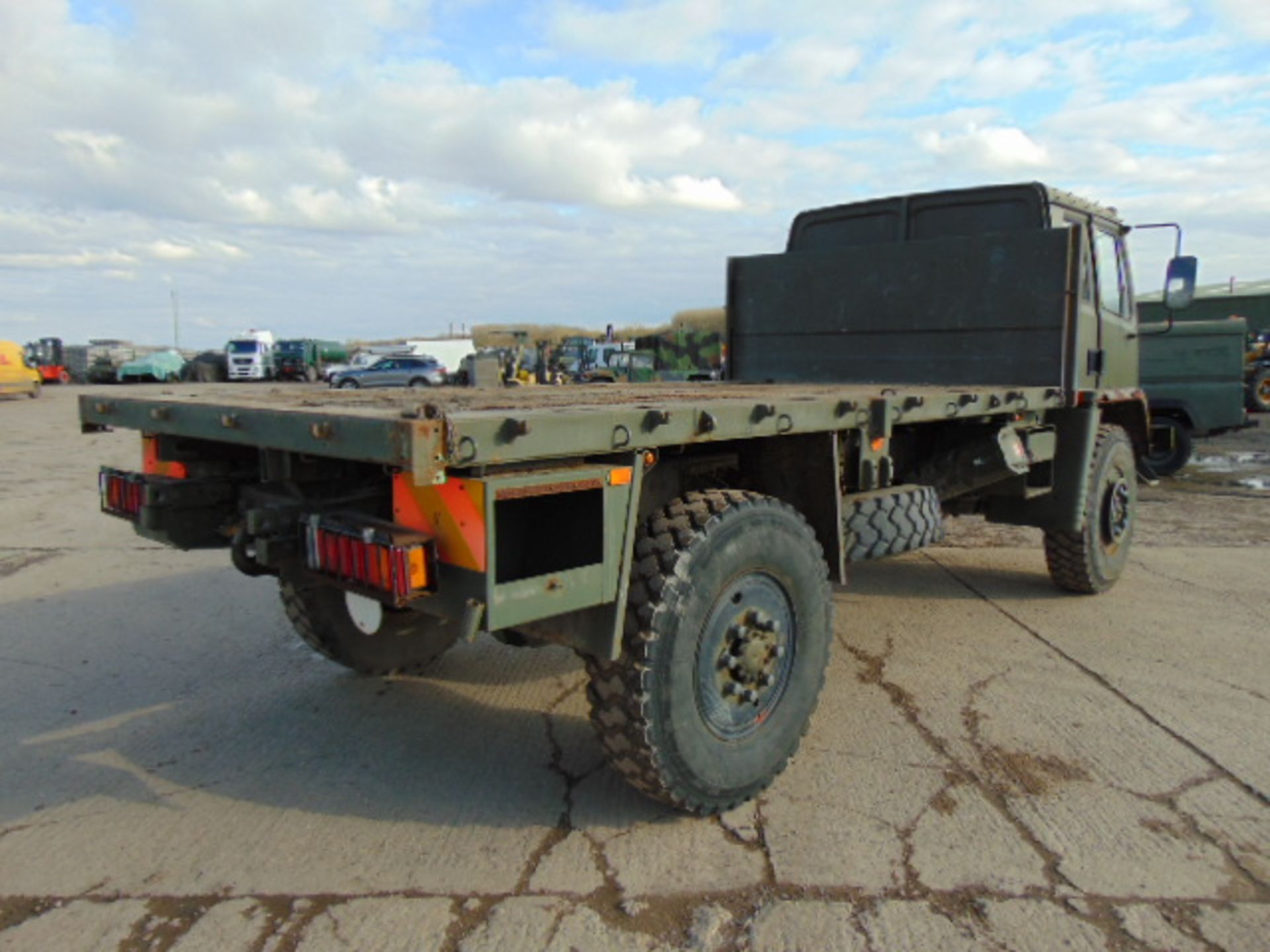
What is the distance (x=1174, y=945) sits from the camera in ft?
8.44

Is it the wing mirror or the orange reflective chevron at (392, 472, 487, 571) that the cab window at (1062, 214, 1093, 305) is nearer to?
the wing mirror

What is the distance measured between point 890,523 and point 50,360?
4764 centimetres

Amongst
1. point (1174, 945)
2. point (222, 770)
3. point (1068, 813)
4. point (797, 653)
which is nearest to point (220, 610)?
point (222, 770)

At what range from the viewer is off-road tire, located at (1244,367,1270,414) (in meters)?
15.8

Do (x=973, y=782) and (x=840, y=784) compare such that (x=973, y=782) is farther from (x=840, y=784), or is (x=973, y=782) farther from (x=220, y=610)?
(x=220, y=610)

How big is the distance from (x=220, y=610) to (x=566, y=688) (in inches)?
102

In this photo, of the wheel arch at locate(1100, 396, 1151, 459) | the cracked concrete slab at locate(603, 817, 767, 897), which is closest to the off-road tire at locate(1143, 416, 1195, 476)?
the wheel arch at locate(1100, 396, 1151, 459)

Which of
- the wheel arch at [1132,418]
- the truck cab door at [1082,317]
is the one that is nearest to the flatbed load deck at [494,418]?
the truck cab door at [1082,317]

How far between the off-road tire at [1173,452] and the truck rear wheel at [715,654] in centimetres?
1021

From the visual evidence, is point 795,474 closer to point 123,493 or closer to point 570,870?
point 570,870

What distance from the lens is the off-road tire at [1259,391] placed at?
15.8 m

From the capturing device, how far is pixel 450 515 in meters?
2.58

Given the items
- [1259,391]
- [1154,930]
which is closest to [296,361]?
[1259,391]

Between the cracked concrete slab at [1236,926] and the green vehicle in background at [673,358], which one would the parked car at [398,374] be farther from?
the cracked concrete slab at [1236,926]
